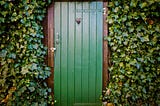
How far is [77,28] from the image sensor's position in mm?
4668

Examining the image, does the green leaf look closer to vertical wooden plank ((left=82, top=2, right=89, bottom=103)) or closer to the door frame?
the door frame

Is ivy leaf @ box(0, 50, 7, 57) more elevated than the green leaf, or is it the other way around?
ivy leaf @ box(0, 50, 7, 57)

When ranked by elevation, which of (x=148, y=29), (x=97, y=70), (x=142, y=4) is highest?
(x=142, y=4)

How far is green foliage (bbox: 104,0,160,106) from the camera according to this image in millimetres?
4426

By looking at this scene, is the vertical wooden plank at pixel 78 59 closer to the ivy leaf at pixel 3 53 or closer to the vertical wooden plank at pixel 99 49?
the vertical wooden plank at pixel 99 49

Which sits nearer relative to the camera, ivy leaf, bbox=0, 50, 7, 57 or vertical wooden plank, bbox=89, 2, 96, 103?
ivy leaf, bbox=0, 50, 7, 57

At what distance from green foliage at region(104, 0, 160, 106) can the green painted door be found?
29 centimetres

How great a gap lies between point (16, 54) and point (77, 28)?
103 cm

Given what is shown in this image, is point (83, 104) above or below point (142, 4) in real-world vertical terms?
below

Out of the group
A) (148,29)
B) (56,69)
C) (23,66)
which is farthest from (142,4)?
(23,66)

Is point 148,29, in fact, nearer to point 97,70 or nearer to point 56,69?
point 97,70

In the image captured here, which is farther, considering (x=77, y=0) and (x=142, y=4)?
(x=77, y=0)

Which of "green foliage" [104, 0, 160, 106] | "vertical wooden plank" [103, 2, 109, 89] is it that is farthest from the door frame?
"green foliage" [104, 0, 160, 106]

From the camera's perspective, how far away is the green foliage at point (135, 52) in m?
4.43
